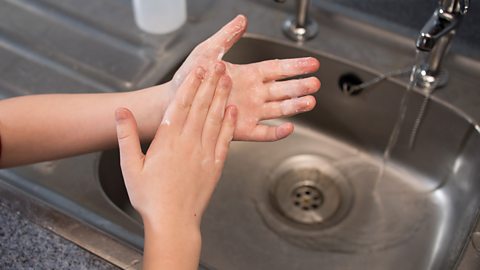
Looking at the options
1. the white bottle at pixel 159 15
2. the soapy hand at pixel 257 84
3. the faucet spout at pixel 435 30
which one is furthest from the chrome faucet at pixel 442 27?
the white bottle at pixel 159 15

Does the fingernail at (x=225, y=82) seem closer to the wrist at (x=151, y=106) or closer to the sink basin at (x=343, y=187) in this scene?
the wrist at (x=151, y=106)

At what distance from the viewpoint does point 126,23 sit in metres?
0.95

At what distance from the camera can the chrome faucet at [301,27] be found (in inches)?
35.7

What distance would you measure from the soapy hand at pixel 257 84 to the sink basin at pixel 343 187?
0.67 ft

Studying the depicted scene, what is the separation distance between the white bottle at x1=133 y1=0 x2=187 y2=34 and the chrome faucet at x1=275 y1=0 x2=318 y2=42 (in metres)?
0.16

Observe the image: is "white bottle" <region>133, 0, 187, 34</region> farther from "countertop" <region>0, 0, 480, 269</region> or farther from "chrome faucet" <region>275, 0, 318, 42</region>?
"chrome faucet" <region>275, 0, 318, 42</region>

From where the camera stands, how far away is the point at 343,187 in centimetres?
93

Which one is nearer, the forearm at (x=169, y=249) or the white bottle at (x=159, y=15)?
the forearm at (x=169, y=249)

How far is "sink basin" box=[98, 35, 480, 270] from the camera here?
2.73 ft

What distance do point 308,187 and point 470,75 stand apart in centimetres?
29

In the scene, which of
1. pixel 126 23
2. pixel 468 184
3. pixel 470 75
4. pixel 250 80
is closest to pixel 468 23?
pixel 470 75

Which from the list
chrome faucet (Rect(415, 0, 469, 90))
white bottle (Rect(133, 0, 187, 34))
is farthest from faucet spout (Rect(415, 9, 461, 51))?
white bottle (Rect(133, 0, 187, 34))

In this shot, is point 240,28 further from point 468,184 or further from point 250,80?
point 468,184

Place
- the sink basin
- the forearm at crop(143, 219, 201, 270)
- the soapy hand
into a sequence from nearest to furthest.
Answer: the forearm at crop(143, 219, 201, 270)
the soapy hand
the sink basin
